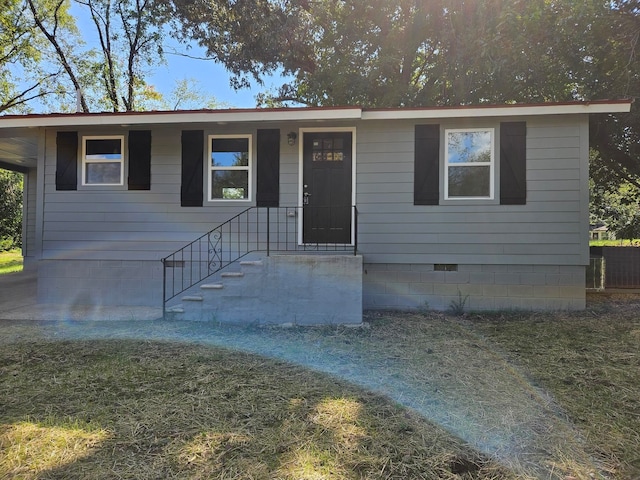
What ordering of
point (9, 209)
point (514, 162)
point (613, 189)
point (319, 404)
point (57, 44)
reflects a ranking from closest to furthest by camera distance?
point (319, 404), point (514, 162), point (613, 189), point (57, 44), point (9, 209)

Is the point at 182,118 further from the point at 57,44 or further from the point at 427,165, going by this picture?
A: the point at 57,44

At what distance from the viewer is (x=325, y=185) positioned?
6.52 metres

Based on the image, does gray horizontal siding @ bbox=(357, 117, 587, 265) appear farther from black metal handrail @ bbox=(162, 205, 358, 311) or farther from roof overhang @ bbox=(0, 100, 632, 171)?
black metal handrail @ bbox=(162, 205, 358, 311)

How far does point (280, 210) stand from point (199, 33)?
28.5 feet

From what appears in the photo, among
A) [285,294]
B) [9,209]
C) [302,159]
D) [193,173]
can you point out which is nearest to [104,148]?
[193,173]

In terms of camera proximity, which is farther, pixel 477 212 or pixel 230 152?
pixel 230 152

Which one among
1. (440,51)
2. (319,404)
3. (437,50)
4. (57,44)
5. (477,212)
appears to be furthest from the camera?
(57,44)

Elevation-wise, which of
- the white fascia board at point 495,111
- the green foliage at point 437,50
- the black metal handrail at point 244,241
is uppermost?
the green foliage at point 437,50

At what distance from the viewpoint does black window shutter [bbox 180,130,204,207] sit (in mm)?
6543

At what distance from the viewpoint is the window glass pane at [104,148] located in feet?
22.2

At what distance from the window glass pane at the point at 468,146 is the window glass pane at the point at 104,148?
5.60 m

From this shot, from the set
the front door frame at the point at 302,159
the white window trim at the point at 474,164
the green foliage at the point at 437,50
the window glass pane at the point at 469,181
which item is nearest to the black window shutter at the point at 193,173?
the front door frame at the point at 302,159

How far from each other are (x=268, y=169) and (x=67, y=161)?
3.50 meters

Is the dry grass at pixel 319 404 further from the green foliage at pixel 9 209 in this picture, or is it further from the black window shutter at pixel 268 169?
the green foliage at pixel 9 209
